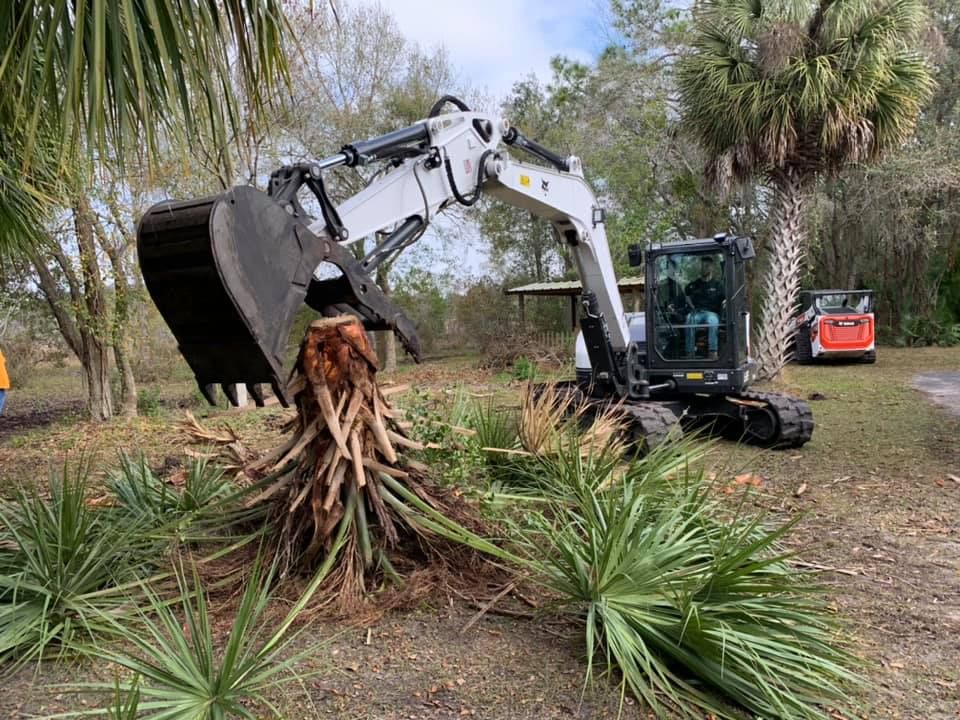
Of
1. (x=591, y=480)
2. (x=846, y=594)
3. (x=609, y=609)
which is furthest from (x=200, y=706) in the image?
(x=846, y=594)

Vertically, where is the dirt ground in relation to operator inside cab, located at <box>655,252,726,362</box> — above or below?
below

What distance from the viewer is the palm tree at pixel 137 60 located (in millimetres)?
2371

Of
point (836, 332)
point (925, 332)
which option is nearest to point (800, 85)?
point (836, 332)

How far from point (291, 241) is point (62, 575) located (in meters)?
1.93

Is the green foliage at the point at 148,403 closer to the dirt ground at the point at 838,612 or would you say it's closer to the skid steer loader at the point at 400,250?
the dirt ground at the point at 838,612

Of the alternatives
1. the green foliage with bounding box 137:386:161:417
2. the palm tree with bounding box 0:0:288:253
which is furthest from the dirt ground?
the green foliage with bounding box 137:386:161:417

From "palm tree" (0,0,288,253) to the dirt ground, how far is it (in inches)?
87.9

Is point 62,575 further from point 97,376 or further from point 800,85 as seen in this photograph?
point 800,85

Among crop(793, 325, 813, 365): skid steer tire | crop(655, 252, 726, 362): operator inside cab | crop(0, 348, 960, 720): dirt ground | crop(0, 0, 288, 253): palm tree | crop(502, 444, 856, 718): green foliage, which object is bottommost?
crop(0, 348, 960, 720): dirt ground

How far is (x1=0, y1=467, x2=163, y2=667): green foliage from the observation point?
11.1ft

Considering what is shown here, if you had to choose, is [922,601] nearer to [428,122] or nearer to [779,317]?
[428,122]

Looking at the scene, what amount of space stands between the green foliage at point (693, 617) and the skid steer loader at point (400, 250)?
147 cm

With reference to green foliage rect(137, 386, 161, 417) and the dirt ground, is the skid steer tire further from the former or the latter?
green foliage rect(137, 386, 161, 417)

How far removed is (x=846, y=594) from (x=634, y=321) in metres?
5.90
